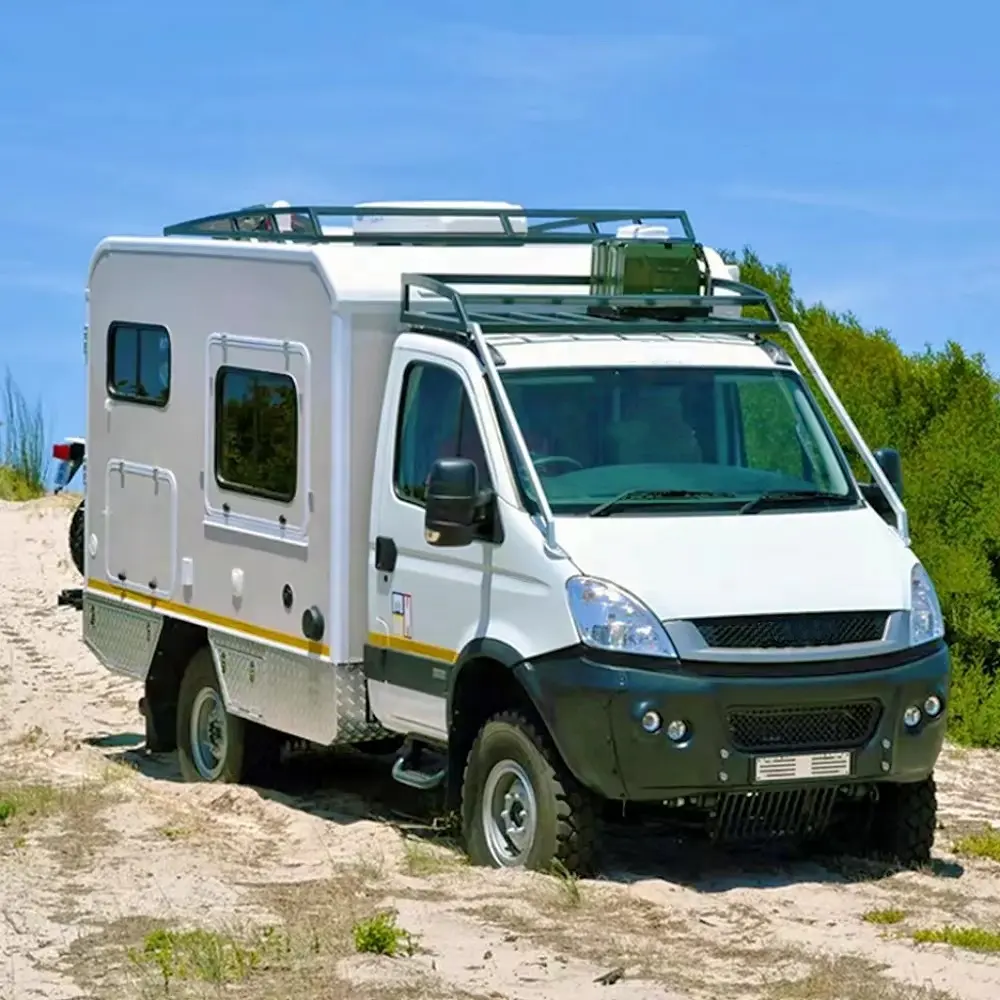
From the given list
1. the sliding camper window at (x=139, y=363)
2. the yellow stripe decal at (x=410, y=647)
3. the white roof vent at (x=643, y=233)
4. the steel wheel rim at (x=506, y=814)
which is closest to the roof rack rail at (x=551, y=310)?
Answer: the white roof vent at (x=643, y=233)

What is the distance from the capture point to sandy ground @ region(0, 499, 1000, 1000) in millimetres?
8922

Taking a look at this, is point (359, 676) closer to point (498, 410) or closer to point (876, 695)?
point (498, 410)

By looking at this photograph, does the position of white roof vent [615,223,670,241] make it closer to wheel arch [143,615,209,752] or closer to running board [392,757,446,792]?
running board [392,757,446,792]

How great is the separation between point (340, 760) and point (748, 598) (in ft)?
15.6

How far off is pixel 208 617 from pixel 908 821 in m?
4.32

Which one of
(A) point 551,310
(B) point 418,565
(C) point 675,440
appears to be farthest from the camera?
(A) point 551,310

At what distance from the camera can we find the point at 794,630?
10.5 m

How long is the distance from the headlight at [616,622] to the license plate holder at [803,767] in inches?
26.1

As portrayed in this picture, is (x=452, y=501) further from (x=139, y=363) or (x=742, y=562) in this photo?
(x=139, y=363)

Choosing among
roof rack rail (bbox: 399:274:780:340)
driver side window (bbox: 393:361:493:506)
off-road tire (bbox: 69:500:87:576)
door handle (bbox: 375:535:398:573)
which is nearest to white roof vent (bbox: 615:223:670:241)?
roof rack rail (bbox: 399:274:780:340)

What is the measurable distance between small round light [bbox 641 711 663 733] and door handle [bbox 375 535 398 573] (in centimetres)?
200

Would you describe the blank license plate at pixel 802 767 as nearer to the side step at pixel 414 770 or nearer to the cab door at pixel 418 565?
the cab door at pixel 418 565

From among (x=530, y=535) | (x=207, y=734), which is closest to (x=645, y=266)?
(x=530, y=535)

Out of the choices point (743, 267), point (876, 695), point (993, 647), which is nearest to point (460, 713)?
point (876, 695)
